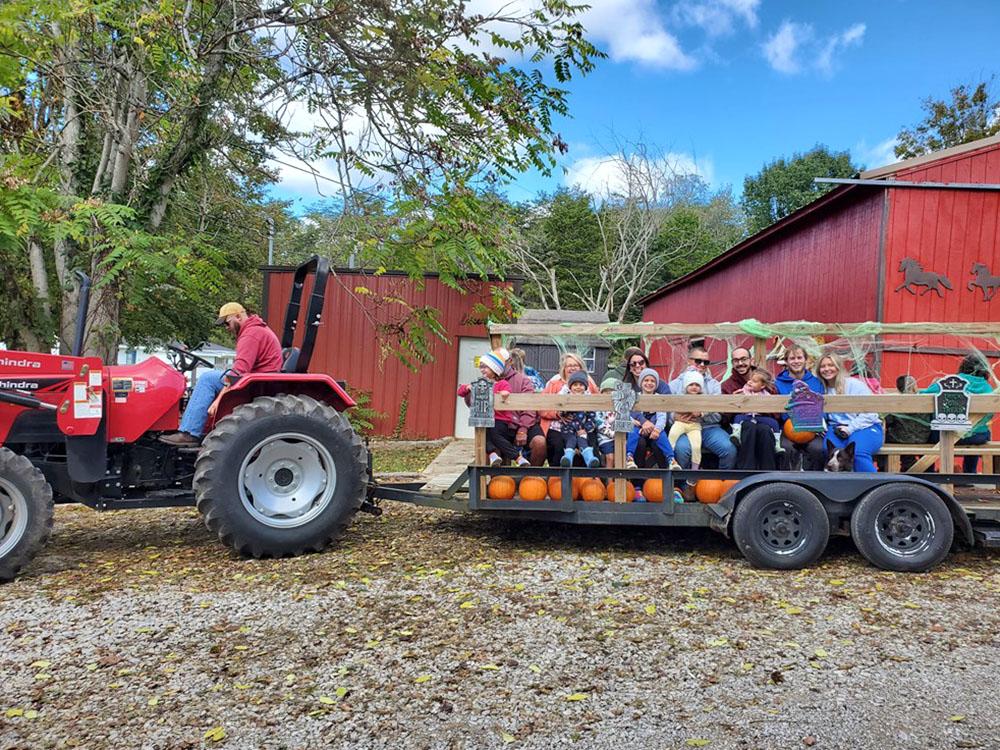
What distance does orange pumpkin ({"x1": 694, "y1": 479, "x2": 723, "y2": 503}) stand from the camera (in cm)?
537

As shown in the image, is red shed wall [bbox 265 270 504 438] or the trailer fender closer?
the trailer fender

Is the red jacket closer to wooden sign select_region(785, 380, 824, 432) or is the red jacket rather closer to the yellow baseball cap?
the yellow baseball cap

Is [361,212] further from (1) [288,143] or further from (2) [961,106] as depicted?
(2) [961,106]

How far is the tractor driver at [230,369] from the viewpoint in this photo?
5320 millimetres

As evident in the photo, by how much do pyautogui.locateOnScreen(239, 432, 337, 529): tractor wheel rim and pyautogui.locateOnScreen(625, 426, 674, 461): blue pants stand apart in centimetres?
236

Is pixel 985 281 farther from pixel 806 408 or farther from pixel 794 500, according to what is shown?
pixel 794 500

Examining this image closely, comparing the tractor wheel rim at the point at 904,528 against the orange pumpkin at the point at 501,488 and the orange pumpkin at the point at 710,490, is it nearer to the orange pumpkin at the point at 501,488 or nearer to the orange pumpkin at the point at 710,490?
the orange pumpkin at the point at 710,490

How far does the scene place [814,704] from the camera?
3113 mm

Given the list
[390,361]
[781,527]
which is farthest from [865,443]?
[390,361]

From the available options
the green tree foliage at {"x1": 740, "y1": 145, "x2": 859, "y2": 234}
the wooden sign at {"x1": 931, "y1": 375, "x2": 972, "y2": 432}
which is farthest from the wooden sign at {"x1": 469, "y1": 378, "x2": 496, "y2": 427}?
the green tree foliage at {"x1": 740, "y1": 145, "x2": 859, "y2": 234}

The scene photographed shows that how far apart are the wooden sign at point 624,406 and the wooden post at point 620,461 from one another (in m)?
0.08

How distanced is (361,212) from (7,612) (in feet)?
18.2

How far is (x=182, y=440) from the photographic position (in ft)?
17.3

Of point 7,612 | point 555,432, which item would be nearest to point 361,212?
point 555,432
